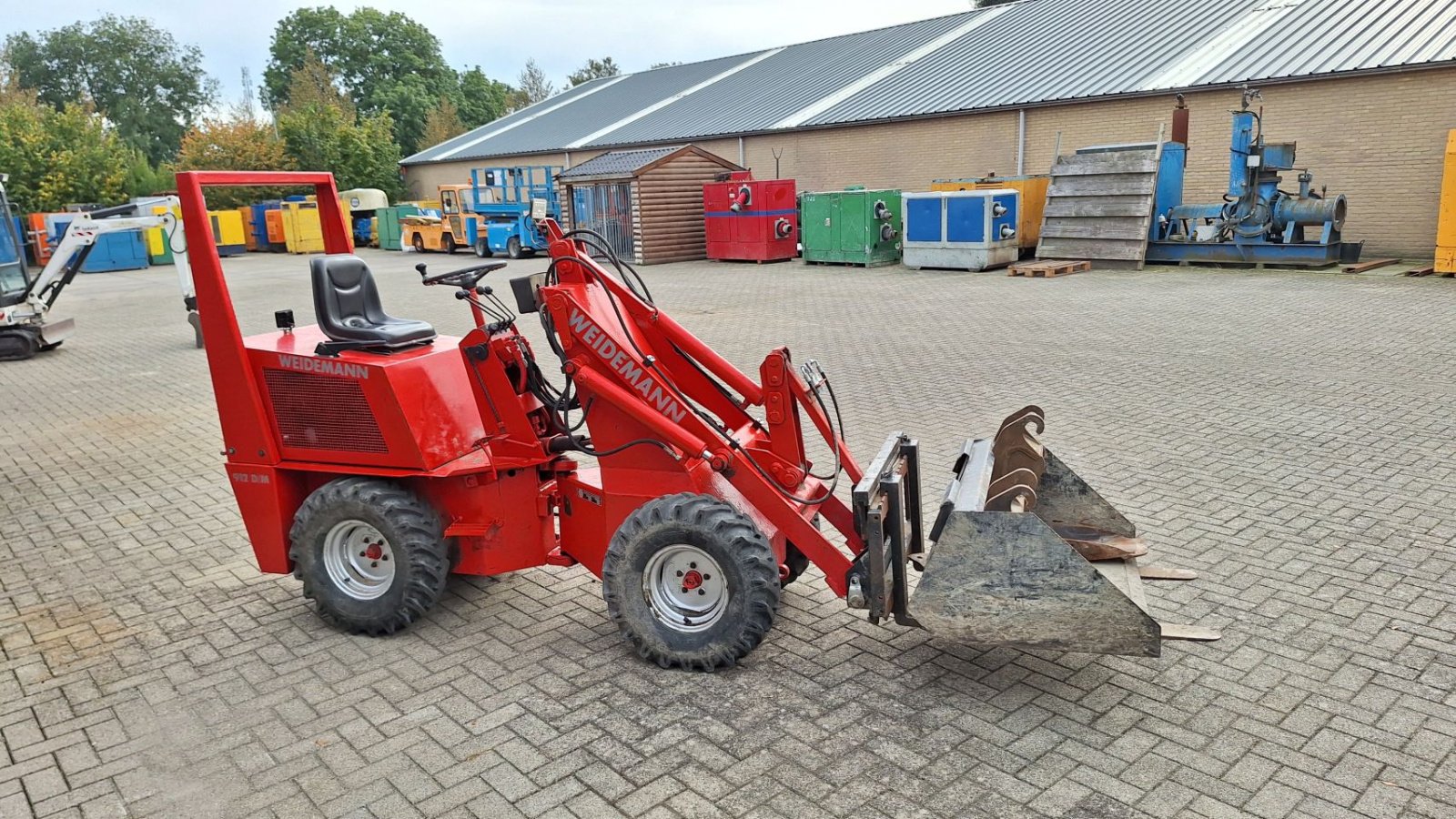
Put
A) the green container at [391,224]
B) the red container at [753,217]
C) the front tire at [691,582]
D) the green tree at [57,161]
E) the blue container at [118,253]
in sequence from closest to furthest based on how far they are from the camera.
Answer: the front tire at [691,582] → the red container at [753,217] → the blue container at [118,253] → the green container at [391,224] → the green tree at [57,161]

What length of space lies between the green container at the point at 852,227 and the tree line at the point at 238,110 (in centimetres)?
2627

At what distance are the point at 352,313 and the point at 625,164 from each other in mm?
21394

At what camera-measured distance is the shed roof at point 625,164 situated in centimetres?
2484

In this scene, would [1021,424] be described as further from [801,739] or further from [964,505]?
[801,739]

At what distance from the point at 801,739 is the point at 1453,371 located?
8.42 m

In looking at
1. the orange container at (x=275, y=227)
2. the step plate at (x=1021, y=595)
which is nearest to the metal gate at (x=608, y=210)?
the orange container at (x=275, y=227)

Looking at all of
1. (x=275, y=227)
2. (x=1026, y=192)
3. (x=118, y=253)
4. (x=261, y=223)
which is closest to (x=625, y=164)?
(x=1026, y=192)

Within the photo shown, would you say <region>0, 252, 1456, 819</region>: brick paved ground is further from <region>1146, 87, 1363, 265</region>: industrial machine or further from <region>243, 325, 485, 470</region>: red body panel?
<region>1146, 87, 1363, 265</region>: industrial machine

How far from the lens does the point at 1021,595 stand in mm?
3789

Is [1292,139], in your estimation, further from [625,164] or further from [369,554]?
[369,554]

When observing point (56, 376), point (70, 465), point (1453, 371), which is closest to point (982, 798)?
point (70, 465)

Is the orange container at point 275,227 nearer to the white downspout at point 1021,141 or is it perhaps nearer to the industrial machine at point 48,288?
the industrial machine at point 48,288

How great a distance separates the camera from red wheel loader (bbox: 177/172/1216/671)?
13.7 feet

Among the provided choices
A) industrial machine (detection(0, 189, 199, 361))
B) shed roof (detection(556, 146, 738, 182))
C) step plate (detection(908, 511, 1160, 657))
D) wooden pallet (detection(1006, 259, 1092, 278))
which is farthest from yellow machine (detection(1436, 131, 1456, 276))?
industrial machine (detection(0, 189, 199, 361))
